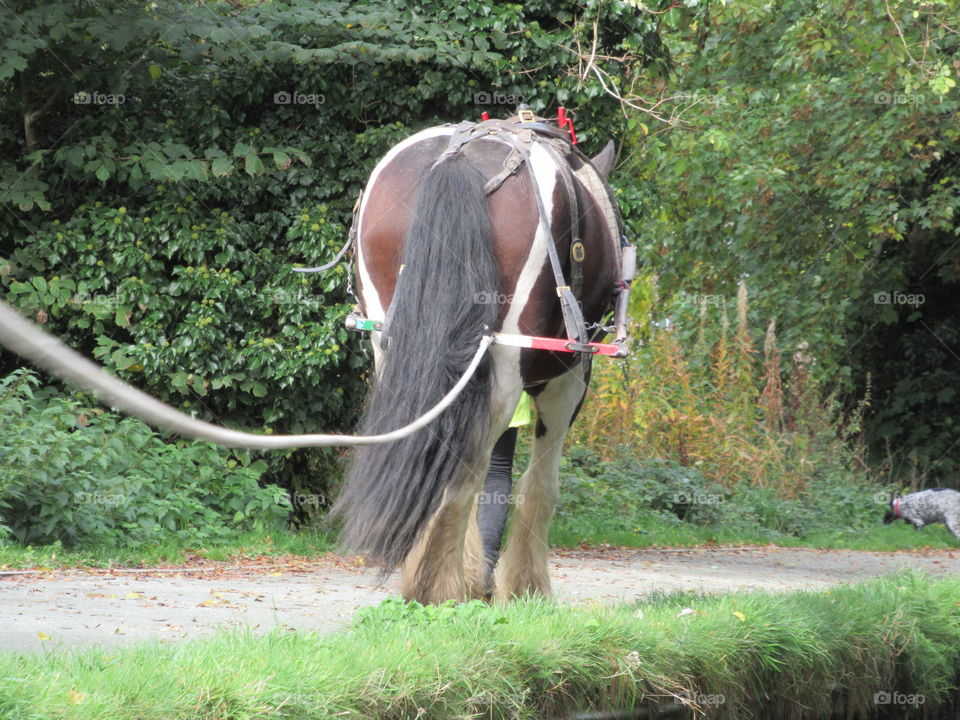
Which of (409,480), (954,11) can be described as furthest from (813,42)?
(409,480)

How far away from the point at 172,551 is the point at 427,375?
11.2 ft

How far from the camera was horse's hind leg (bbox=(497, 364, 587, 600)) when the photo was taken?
5.23 m

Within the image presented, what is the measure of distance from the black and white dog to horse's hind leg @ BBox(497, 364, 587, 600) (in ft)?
27.9

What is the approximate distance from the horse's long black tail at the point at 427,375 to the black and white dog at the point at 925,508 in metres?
9.78

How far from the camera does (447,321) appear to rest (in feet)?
13.7

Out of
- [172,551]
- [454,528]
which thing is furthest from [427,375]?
[172,551]

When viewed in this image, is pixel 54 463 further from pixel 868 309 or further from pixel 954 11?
pixel 868 309

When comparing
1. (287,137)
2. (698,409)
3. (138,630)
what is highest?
(287,137)

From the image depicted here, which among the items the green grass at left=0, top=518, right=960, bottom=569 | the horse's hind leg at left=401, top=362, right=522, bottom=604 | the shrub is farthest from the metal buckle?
the shrub

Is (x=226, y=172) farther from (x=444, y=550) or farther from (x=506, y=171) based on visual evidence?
(x=444, y=550)

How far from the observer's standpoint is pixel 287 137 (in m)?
8.41

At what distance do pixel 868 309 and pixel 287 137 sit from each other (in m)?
11.2

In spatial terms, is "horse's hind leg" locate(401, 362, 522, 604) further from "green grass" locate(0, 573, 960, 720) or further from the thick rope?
the thick rope

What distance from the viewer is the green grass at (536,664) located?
2.79 meters
